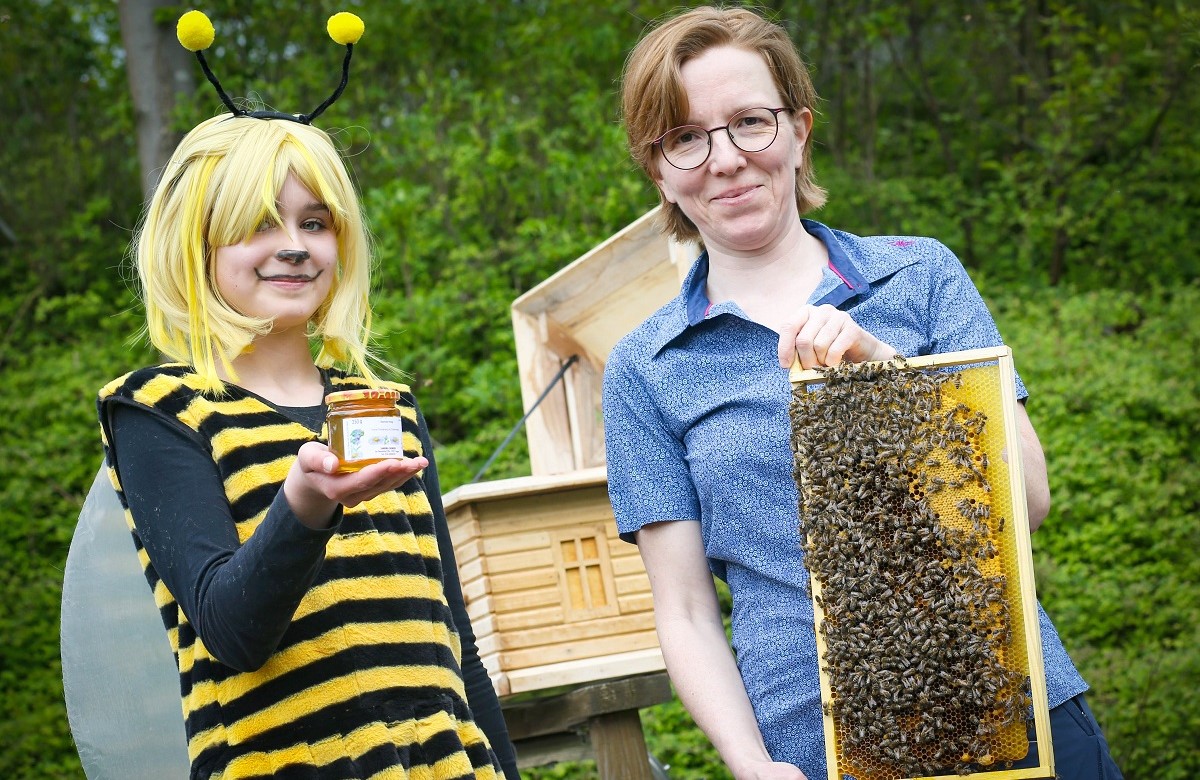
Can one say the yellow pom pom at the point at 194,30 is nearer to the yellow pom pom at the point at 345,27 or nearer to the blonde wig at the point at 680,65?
the yellow pom pom at the point at 345,27

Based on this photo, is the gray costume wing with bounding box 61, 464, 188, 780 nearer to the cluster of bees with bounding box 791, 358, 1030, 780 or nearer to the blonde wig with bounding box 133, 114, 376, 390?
the blonde wig with bounding box 133, 114, 376, 390

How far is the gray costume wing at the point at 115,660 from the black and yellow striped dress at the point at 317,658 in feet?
1.53

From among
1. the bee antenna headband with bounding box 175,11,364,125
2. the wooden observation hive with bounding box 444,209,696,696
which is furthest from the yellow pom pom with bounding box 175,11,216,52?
the wooden observation hive with bounding box 444,209,696,696

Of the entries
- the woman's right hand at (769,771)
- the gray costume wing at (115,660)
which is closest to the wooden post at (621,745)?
the gray costume wing at (115,660)

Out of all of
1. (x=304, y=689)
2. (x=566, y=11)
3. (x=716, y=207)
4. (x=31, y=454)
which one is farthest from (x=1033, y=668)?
(x=566, y=11)

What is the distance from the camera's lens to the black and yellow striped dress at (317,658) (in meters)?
2.10

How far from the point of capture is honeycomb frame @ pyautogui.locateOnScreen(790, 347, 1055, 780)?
1.92 metres

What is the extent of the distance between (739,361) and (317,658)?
38.8 inches

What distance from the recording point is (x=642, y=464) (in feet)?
8.07

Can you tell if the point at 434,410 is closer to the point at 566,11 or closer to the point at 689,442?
the point at 566,11

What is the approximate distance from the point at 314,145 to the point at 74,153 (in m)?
10.2

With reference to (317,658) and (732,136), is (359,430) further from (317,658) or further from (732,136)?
(732,136)

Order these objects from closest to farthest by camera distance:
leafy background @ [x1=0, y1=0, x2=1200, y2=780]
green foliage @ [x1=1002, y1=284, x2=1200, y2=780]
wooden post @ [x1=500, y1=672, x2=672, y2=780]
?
1. wooden post @ [x1=500, y1=672, x2=672, y2=780]
2. green foliage @ [x1=1002, y1=284, x2=1200, y2=780]
3. leafy background @ [x1=0, y1=0, x2=1200, y2=780]

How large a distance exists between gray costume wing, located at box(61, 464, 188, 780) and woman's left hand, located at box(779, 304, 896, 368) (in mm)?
1528
